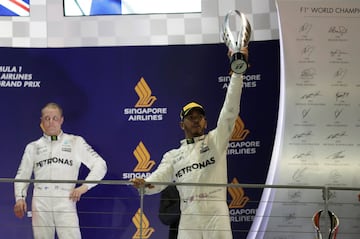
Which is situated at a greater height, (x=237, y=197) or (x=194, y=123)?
(x=194, y=123)

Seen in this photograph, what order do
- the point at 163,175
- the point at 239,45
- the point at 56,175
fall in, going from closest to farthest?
the point at 239,45 → the point at 163,175 → the point at 56,175

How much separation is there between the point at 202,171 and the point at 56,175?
851 millimetres

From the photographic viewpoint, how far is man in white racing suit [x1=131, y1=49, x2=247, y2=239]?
2777 mm

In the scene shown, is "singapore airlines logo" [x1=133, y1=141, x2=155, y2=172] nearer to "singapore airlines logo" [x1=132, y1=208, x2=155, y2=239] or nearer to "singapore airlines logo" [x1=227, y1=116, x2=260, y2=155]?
"singapore airlines logo" [x1=132, y1=208, x2=155, y2=239]

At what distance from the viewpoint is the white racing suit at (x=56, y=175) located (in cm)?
320

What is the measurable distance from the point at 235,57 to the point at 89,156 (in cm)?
108

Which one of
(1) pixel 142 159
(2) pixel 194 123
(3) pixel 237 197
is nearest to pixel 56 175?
(1) pixel 142 159

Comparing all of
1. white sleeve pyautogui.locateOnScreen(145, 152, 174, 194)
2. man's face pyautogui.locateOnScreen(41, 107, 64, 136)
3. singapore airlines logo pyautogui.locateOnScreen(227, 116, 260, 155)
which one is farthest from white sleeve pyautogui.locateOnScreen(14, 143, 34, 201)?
singapore airlines logo pyautogui.locateOnScreen(227, 116, 260, 155)

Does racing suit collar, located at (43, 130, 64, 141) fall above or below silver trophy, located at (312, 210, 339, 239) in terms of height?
above

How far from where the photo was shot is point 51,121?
11.0ft

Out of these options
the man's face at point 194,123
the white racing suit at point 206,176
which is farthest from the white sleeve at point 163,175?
the man's face at point 194,123

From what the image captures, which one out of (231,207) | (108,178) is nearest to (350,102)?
(231,207)

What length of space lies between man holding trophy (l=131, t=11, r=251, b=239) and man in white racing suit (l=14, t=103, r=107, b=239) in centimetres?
53

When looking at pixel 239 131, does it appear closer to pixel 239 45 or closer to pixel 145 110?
pixel 145 110
